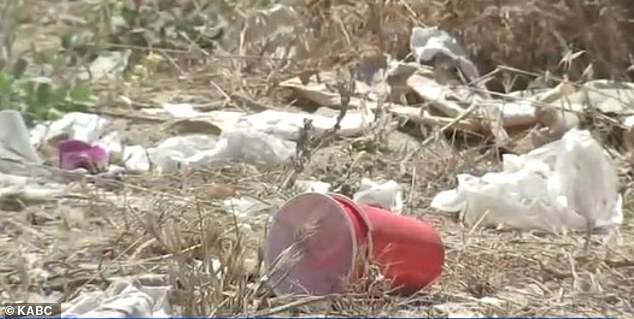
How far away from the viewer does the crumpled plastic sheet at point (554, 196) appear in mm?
3129

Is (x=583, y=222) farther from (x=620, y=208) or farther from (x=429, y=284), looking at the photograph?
(x=429, y=284)

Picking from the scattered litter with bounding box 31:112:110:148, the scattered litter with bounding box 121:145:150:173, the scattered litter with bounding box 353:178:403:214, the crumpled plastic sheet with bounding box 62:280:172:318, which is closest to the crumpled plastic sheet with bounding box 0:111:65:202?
the scattered litter with bounding box 31:112:110:148

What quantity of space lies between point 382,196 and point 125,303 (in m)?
1.38

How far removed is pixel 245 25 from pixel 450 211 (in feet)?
5.74

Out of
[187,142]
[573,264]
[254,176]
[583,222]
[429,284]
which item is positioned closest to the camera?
[429,284]

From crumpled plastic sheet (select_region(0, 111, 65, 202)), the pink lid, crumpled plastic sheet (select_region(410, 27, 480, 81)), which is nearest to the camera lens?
the pink lid

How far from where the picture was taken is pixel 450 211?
3268 mm

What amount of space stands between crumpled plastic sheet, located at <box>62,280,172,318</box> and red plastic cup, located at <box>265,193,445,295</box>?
0.24 metres

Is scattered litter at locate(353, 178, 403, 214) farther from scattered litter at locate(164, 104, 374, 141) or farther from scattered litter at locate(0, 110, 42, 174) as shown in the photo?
scattered litter at locate(0, 110, 42, 174)

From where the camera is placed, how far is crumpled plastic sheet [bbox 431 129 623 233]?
10.3 ft

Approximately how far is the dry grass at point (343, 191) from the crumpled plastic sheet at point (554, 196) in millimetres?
55

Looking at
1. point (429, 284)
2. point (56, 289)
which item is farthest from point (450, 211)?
point (56, 289)

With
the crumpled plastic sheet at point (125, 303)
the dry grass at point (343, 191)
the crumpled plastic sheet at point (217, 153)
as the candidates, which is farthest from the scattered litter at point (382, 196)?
the crumpled plastic sheet at point (125, 303)

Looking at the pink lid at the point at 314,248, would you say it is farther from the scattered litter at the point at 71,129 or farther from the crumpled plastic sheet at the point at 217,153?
the scattered litter at the point at 71,129
